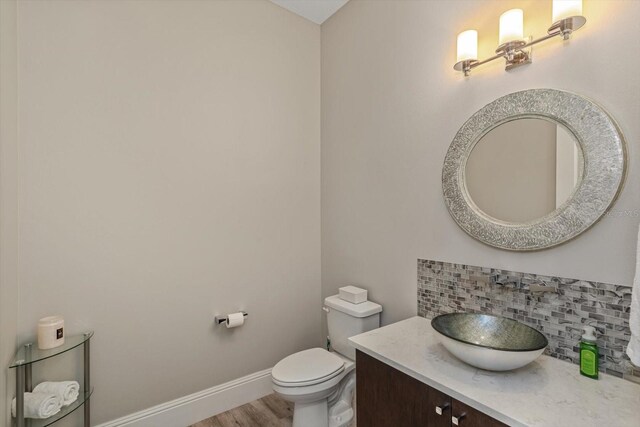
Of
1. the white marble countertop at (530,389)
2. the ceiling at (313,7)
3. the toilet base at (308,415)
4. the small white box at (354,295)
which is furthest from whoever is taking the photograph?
the ceiling at (313,7)

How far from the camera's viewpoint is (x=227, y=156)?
225 centimetres

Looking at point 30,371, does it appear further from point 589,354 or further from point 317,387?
point 589,354

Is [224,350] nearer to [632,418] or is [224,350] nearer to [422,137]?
[422,137]

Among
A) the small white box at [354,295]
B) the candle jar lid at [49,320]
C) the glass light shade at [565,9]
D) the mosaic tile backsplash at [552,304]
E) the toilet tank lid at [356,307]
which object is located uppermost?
the glass light shade at [565,9]

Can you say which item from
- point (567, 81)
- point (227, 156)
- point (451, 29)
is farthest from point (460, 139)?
point (227, 156)

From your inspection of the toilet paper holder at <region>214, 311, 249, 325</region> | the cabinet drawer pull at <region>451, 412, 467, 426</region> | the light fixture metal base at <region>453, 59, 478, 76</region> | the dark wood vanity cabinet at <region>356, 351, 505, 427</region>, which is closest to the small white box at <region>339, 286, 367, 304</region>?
the dark wood vanity cabinet at <region>356, 351, 505, 427</region>

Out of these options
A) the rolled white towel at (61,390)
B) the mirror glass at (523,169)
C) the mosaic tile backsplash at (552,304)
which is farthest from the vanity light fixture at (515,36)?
the rolled white towel at (61,390)

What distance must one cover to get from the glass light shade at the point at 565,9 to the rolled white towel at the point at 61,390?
2692mm

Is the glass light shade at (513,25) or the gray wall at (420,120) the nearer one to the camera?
the gray wall at (420,120)

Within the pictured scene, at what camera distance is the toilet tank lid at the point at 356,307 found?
6.61ft

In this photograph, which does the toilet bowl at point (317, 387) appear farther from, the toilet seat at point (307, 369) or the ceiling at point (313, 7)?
the ceiling at point (313, 7)

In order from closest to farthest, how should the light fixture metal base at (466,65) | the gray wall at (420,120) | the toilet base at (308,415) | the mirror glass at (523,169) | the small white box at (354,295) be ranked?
1. the gray wall at (420,120)
2. the mirror glass at (523,169)
3. the light fixture metal base at (466,65)
4. the toilet base at (308,415)
5. the small white box at (354,295)

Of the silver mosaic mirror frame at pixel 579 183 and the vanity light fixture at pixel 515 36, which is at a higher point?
the vanity light fixture at pixel 515 36

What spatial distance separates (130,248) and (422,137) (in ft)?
6.01
